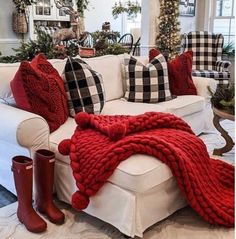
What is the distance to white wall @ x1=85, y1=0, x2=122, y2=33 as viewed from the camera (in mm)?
9797

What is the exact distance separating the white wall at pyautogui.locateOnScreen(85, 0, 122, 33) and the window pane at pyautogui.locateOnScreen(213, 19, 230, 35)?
402 cm

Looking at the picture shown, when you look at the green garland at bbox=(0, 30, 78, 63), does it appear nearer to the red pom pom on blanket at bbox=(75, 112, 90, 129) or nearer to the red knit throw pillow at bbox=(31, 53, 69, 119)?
the red knit throw pillow at bbox=(31, 53, 69, 119)

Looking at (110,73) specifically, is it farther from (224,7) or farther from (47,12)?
(47,12)

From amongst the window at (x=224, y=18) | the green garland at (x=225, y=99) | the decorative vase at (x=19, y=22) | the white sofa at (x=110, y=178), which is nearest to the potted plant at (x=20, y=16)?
the decorative vase at (x=19, y=22)

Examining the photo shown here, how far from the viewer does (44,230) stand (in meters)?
2.14

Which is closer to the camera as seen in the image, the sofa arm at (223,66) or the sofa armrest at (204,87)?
the sofa armrest at (204,87)

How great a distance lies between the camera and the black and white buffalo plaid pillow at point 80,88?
2.71 m

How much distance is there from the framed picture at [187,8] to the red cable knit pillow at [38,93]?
4.64 meters

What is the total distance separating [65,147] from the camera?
2.22 m

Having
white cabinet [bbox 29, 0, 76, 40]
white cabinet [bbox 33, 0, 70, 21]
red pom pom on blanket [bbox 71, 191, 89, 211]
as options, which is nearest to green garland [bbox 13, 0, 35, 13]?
white cabinet [bbox 29, 0, 76, 40]

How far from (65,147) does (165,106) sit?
4.48ft

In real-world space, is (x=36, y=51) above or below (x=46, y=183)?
above

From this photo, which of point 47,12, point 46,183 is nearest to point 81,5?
point 47,12

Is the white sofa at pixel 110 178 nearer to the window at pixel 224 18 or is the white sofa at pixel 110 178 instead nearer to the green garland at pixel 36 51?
the green garland at pixel 36 51
